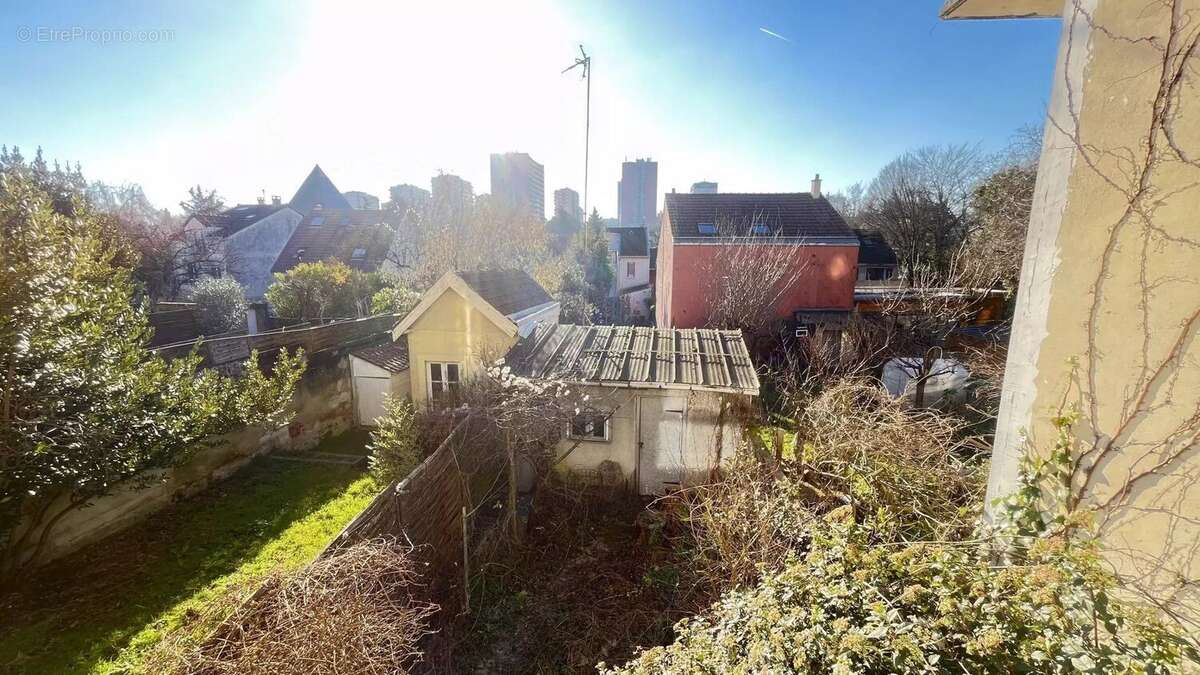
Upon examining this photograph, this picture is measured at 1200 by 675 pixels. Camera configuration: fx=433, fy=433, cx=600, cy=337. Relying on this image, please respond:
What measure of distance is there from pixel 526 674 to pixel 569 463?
13.2ft

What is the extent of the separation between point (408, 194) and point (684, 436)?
51.1 metres

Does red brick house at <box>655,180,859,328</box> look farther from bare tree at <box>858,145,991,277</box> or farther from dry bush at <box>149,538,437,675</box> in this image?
dry bush at <box>149,538,437,675</box>

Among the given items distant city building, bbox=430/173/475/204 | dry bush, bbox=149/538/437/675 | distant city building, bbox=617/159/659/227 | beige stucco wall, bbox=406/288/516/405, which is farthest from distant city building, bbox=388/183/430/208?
distant city building, bbox=617/159/659/227

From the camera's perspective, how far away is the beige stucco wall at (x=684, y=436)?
27.3ft

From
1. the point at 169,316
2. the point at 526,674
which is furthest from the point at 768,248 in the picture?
the point at 169,316

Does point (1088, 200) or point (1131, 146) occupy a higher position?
point (1131, 146)

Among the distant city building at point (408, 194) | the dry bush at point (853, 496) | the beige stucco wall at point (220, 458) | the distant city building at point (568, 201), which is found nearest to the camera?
the dry bush at point (853, 496)

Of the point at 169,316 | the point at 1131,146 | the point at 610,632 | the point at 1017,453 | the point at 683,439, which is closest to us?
the point at 1131,146

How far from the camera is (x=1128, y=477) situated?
300cm

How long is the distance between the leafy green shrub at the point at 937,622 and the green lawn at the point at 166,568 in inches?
166

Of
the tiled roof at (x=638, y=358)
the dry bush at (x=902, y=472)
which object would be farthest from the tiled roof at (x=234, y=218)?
the dry bush at (x=902, y=472)

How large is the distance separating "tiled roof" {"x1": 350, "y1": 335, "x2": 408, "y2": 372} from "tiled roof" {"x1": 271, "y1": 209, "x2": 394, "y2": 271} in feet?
62.2

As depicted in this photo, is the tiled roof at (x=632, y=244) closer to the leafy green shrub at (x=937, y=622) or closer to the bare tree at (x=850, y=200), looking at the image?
the bare tree at (x=850, y=200)

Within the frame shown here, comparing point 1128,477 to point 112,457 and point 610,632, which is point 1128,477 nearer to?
point 610,632
